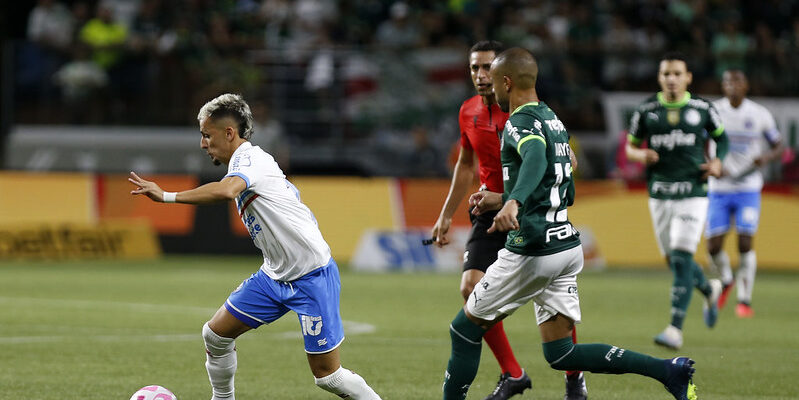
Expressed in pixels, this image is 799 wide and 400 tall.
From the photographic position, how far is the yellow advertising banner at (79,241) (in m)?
20.1

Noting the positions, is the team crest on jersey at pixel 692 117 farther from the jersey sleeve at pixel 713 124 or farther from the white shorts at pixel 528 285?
the white shorts at pixel 528 285

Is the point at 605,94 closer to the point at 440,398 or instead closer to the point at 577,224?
the point at 577,224

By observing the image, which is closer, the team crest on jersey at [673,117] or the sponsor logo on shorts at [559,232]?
the sponsor logo on shorts at [559,232]

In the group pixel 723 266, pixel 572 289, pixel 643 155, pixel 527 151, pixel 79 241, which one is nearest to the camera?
pixel 527 151

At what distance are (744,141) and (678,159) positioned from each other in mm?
3353

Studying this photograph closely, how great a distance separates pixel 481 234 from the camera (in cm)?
819

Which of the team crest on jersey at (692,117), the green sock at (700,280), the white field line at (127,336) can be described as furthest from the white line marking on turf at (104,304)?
the team crest on jersey at (692,117)

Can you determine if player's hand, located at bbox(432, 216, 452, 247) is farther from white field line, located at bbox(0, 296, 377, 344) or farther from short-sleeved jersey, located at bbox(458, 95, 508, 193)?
white field line, located at bbox(0, 296, 377, 344)

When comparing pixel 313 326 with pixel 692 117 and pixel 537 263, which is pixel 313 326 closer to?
pixel 537 263

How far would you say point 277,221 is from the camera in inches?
261

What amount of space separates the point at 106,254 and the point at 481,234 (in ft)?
44.3

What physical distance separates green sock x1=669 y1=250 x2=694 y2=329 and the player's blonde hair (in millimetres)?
5154

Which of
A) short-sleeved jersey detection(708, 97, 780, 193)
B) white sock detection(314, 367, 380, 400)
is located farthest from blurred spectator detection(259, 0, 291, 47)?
white sock detection(314, 367, 380, 400)

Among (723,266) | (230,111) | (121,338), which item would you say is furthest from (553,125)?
(723,266)
